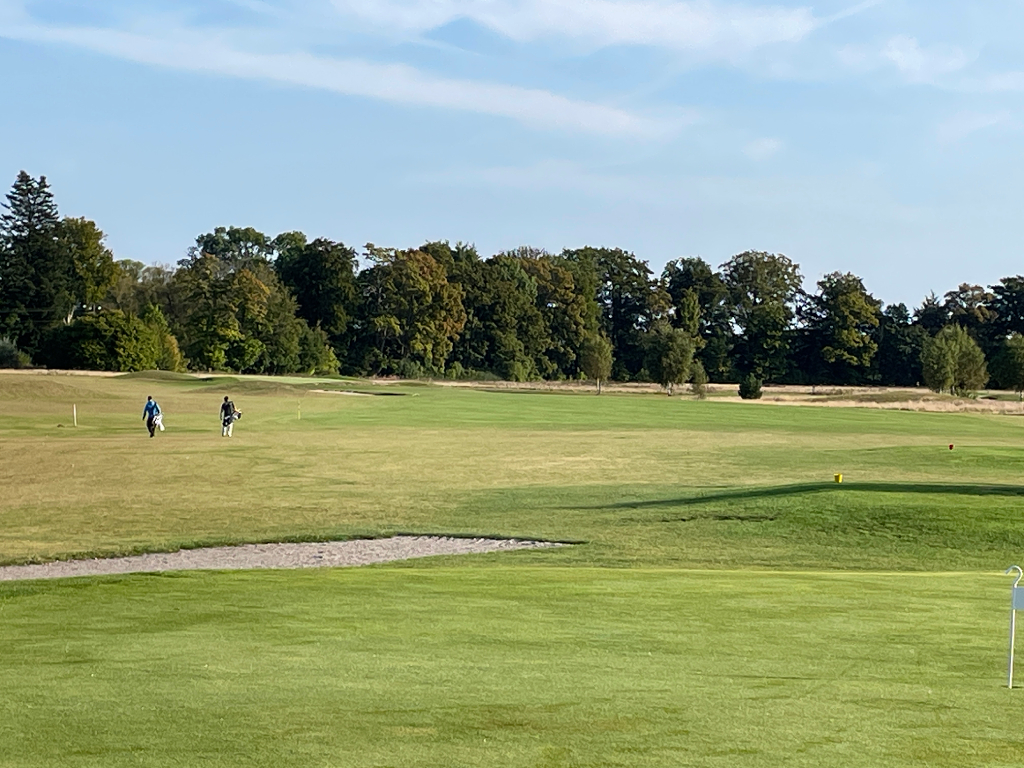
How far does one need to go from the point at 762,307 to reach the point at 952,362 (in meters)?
46.2

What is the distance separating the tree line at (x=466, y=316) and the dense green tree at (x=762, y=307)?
0.24m

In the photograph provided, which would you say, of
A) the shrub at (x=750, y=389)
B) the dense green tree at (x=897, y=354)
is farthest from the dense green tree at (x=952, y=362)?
the dense green tree at (x=897, y=354)

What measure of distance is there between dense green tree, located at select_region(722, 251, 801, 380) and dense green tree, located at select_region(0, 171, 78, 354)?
77518mm

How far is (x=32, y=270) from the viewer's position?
121 m

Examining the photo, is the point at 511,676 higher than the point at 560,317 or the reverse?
the reverse

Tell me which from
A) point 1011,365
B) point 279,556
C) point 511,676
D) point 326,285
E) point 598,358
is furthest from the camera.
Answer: point 326,285

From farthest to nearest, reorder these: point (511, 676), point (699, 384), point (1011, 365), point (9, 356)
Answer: point (699, 384) → point (1011, 365) → point (9, 356) → point (511, 676)

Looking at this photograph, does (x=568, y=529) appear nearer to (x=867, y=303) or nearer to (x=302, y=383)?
(x=302, y=383)

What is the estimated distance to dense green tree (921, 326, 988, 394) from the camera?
107688mm

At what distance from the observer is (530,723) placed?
698cm

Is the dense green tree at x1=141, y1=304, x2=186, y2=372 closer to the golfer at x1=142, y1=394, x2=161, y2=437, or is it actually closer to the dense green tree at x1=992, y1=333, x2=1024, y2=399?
the golfer at x1=142, y1=394, x2=161, y2=437

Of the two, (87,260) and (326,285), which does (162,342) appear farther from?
(326,285)

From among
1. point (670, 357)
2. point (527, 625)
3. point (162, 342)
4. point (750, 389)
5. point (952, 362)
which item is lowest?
point (527, 625)

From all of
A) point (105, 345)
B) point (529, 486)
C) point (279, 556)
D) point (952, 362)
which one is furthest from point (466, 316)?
point (279, 556)
